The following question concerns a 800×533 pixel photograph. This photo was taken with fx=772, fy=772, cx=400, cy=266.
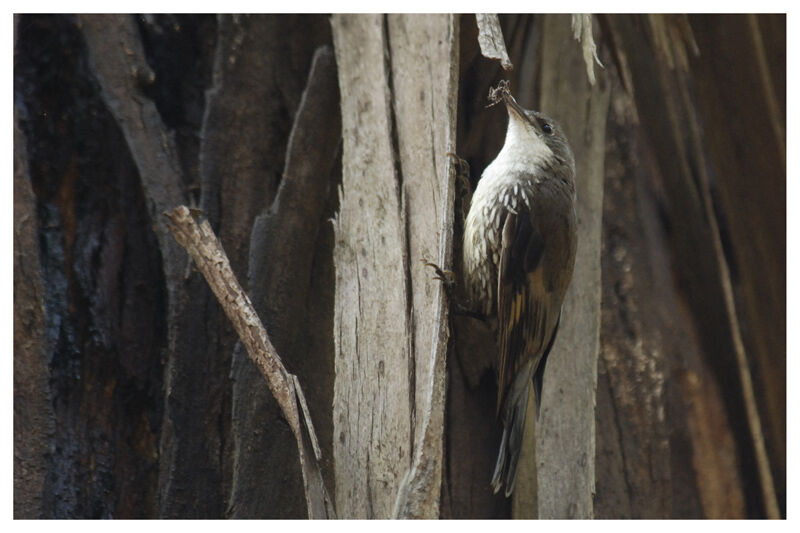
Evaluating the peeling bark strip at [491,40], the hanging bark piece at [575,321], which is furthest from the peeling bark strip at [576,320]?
the peeling bark strip at [491,40]

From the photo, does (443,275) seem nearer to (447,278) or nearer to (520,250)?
(447,278)

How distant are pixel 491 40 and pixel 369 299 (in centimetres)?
68

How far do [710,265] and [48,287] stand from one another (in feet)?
5.88

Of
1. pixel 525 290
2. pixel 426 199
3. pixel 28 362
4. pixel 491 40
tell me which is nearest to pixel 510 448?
pixel 525 290

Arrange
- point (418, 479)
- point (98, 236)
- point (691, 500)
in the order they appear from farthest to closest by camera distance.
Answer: point (691, 500) < point (98, 236) < point (418, 479)

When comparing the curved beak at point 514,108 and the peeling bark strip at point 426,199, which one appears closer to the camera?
the peeling bark strip at point 426,199

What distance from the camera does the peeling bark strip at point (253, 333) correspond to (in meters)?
1.66

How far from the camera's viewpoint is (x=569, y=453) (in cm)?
196

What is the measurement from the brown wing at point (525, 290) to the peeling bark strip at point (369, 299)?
320 millimetres

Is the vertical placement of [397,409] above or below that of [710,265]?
below

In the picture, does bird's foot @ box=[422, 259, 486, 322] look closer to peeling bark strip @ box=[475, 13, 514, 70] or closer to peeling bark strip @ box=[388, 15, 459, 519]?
peeling bark strip @ box=[388, 15, 459, 519]

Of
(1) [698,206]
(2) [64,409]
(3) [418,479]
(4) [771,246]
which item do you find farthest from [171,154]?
(4) [771,246]

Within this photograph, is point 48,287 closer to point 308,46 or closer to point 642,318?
point 308,46

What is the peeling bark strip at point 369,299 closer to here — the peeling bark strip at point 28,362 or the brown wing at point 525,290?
the brown wing at point 525,290
